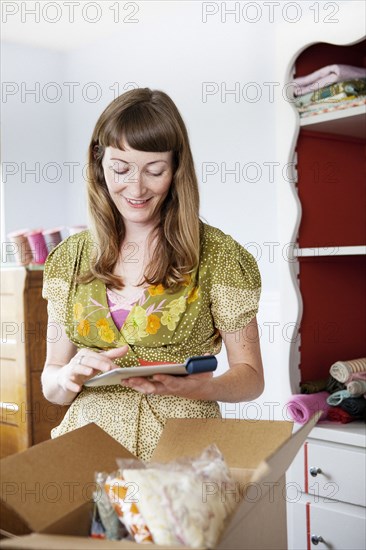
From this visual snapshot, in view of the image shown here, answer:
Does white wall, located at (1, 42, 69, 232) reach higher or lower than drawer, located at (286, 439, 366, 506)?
higher

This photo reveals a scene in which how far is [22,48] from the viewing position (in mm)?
4109

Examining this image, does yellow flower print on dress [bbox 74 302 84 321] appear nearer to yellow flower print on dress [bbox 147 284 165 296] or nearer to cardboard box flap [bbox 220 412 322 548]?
yellow flower print on dress [bbox 147 284 165 296]

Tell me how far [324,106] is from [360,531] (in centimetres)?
117

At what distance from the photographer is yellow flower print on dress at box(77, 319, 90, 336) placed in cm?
145

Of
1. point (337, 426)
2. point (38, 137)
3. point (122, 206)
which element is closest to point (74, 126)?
point (38, 137)

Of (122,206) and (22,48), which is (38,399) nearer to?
(22,48)

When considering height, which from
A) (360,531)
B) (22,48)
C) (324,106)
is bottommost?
(360,531)

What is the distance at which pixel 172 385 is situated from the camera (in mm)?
1174

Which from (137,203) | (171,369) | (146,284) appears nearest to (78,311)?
(146,284)

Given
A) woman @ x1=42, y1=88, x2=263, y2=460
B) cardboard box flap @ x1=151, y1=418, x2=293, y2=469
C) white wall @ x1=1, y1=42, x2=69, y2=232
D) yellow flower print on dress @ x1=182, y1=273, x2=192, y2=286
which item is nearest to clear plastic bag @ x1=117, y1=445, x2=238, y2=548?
cardboard box flap @ x1=151, y1=418, x2=293, y2=469

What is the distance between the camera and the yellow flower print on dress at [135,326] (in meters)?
1.42

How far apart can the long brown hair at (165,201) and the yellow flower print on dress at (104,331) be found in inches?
3.1

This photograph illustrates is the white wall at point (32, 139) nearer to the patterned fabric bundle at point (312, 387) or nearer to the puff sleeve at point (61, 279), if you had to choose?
the patterned fabric bundle at point (312, 387)

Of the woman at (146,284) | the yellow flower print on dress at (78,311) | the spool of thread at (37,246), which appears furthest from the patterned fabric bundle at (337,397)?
the spool of thread at (37,246)
